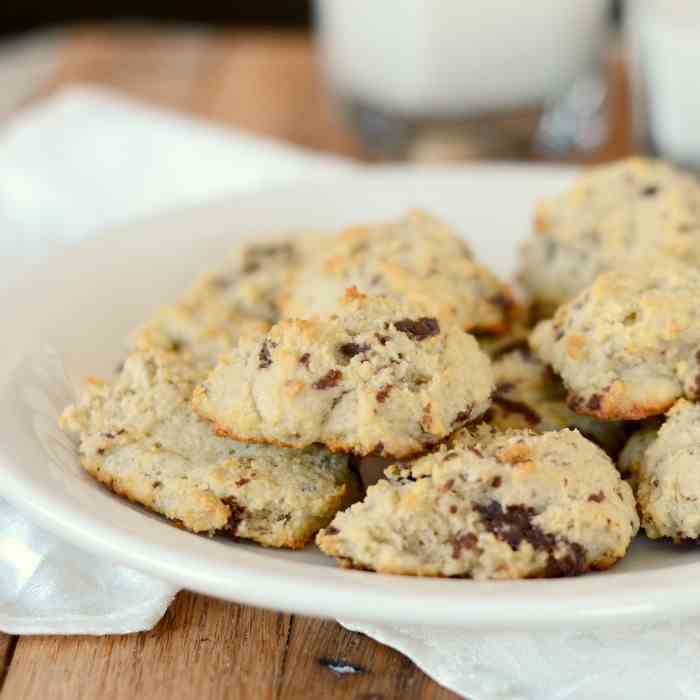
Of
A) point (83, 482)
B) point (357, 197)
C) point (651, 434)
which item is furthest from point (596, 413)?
point (357, 197)

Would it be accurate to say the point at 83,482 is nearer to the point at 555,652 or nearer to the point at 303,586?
the point at 303,586

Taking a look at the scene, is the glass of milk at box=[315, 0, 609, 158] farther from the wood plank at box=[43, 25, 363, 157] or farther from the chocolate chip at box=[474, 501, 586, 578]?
the chocolate chip at box=[474, 501, 586, 578]

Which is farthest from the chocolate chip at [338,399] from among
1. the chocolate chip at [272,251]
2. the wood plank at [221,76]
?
the wood plank at [221,76]

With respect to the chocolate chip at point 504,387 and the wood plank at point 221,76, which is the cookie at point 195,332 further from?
the wood plank at point 221,76

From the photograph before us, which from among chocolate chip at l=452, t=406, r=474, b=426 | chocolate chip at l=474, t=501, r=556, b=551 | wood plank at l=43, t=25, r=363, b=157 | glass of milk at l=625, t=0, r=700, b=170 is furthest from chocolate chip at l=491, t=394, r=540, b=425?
wood plank at l=43, t=25, r=363, b=157

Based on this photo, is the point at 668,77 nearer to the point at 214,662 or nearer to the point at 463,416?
the point at 463,416

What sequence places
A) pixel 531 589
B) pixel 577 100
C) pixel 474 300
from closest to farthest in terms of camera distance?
pixel 531 589 < pixel 474 300 < pixel 577 100
